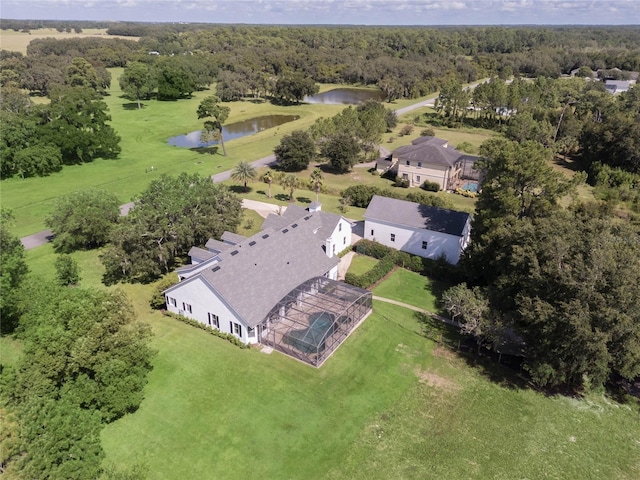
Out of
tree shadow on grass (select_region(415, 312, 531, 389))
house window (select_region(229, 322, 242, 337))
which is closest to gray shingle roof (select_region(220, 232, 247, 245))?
house window (select_region(229, 322, 242, 337))

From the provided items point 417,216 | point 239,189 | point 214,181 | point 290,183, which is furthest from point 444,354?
point 214,181

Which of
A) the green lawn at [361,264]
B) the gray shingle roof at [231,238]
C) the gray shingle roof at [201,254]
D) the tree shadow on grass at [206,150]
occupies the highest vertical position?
the gray shingle roof at [201,254]

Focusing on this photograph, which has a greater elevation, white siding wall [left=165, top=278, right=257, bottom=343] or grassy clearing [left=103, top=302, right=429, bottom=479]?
white siding wall [left=165, top=278, right=257, bottom=343]

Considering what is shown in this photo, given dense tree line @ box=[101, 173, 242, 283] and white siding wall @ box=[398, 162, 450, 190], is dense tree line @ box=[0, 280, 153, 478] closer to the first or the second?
dense tree line @ box=[101, 173, 242, 283]

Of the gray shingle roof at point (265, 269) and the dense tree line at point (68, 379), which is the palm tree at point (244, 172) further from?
the dense tree line at point (68, 379)

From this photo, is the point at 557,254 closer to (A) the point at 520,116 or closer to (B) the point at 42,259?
(B) the point at 42,259

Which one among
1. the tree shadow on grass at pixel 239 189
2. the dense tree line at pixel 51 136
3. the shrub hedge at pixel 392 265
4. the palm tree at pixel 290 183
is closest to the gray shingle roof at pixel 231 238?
the shrub hedge at pixel 392 265

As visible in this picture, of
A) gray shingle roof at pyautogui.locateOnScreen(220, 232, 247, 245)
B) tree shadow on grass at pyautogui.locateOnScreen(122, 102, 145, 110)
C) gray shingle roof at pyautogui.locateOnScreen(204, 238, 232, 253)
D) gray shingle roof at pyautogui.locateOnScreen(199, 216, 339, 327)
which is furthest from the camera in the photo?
tree shadow on grass at pyautogui.locateOnScreen(122, 102, 145, 110)

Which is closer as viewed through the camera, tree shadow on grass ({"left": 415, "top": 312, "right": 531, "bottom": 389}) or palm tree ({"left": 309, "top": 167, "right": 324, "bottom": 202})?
tree shadow on grass ({"left": 415, "top": 312, "right": 531, "bottom": 389})
